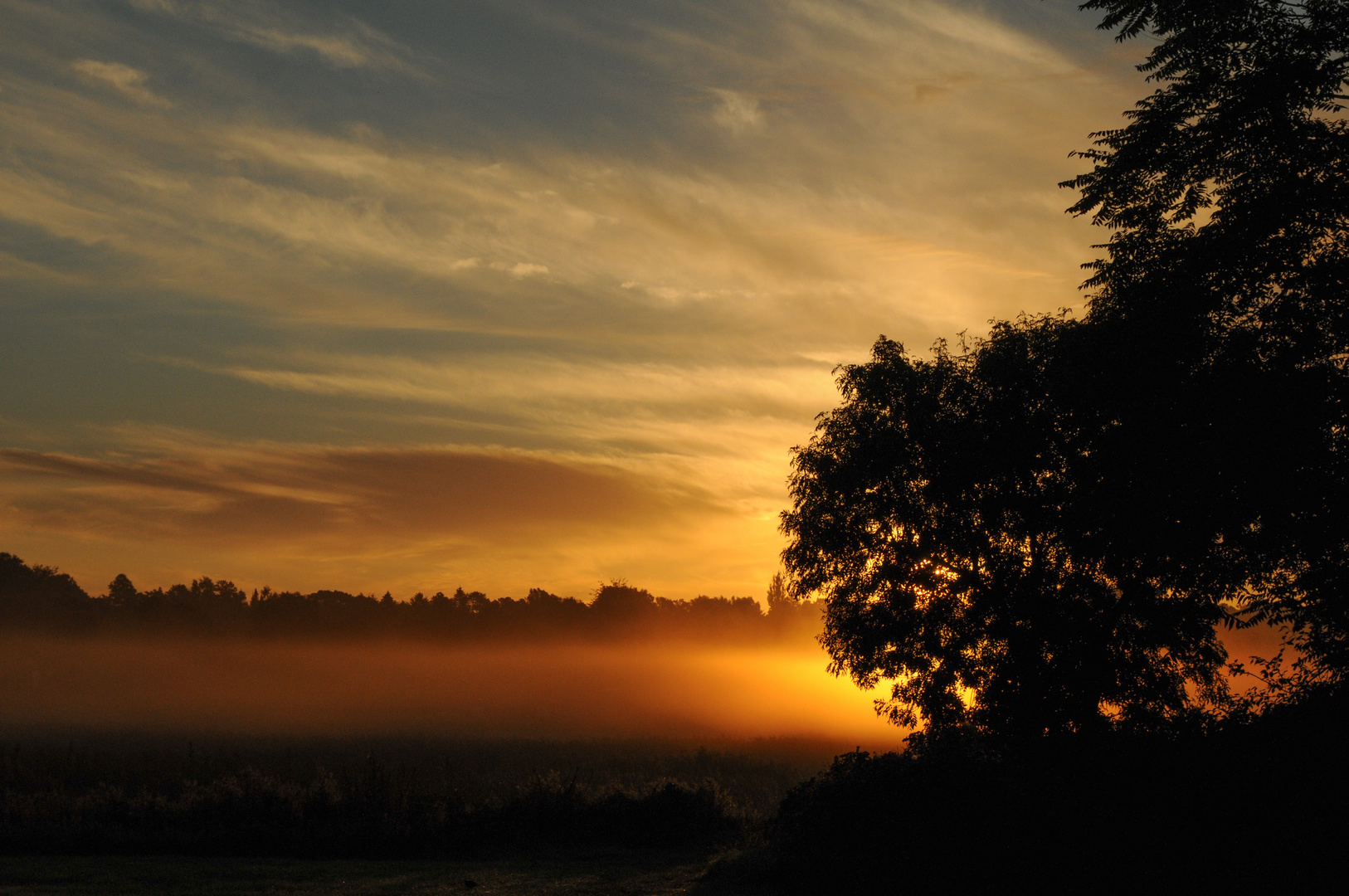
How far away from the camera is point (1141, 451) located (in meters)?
21.0

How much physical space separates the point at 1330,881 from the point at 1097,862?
2825 mm

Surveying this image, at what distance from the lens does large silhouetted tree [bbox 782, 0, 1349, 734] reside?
61.0ft

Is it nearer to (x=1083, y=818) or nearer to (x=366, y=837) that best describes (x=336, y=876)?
(x=366, y=837)

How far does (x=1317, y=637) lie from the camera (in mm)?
18688

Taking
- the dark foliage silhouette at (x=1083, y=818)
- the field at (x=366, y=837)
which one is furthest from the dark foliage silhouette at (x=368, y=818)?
the dark foliage silhouette at (x=1083, y=818)

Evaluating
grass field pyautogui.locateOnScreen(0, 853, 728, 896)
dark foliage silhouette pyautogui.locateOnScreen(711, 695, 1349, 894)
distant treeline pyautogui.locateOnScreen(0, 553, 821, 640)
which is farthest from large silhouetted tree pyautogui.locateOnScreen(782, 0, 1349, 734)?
distant treeline pyautogui.locateOnScreen(0, 553, 821, 640)

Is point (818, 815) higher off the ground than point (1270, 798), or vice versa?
point (1270, 798)

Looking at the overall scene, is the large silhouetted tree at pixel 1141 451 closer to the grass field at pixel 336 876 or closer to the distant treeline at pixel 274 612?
the grass field at pixel 336 876

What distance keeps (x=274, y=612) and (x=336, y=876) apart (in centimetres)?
13290

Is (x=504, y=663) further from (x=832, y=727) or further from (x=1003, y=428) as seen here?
(x=1003, y=428)

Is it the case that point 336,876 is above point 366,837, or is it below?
above

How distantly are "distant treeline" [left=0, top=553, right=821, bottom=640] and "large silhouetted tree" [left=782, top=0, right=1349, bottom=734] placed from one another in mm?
86992

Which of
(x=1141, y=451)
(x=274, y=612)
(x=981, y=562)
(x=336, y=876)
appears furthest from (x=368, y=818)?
(x=274, y=612)

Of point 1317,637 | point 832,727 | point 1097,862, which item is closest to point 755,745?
point 832,727
